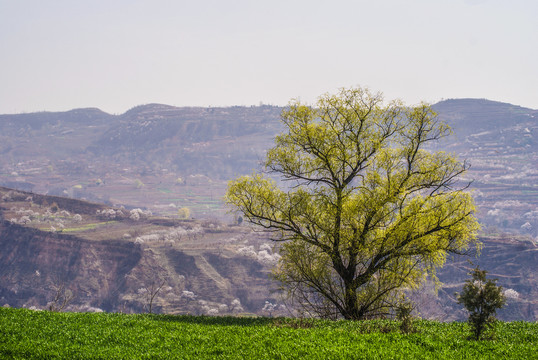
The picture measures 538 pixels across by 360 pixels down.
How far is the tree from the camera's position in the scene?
3170 centimetres

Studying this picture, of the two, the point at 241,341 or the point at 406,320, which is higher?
the point at 241,341

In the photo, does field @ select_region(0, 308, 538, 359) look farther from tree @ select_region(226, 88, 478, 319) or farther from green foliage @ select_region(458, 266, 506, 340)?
tree @ select_region(226, 88, 478, 319)

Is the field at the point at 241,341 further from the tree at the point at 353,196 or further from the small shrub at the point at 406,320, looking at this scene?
the tree at the point at 353,196

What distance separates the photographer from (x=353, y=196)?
3372 centimetres

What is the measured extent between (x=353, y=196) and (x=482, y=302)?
15221mm

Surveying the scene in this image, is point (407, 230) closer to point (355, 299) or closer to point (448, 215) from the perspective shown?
point (448, 215)

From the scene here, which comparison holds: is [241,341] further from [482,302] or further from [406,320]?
[482,302]

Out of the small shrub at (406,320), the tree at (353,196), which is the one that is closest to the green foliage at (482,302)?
the small shrub at (406,320)

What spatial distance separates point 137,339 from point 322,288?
54.2 ft

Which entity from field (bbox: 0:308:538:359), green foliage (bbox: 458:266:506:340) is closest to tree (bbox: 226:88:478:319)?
field (bbox: 0:308:538:359)

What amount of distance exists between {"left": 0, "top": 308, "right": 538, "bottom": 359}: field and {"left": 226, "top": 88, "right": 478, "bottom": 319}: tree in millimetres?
8698

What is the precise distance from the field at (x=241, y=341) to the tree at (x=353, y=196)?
8698 millimetres

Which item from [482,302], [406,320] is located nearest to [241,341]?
[406,320]

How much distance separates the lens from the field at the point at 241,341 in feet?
55.8
